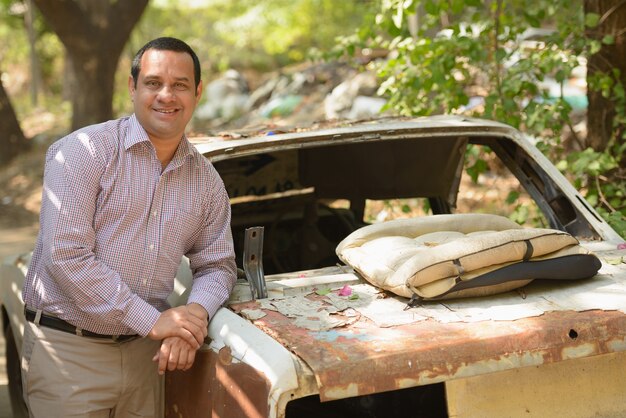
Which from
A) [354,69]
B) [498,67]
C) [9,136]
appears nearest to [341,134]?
[498,67]

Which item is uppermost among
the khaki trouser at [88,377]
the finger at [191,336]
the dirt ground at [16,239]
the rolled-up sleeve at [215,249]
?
the rolled-up sleeve at [215,249]

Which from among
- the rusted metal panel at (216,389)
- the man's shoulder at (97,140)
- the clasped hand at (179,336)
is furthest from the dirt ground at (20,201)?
the clasped hand at (179,336)

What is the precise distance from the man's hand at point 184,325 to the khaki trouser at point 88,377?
0.26 m

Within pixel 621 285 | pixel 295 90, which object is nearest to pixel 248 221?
pixel 621 285

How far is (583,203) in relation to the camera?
11.4 ft

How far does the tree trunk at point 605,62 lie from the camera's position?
5.29m

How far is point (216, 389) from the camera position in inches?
94.9

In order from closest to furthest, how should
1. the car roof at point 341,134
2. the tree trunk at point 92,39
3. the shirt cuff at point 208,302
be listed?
the shirt cuff at point 208,302 < the car roof at point 341,134 < the tree trunk at point 92,39

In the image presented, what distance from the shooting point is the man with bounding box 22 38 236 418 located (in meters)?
2.59

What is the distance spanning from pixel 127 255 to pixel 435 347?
105 cm

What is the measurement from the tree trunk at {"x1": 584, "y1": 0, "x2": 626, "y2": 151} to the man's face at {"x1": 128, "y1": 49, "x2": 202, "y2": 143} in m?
3.35

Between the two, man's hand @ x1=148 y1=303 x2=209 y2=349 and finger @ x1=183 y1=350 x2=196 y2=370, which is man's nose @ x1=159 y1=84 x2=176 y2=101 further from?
finger @ x1=183 y1=350 x2=196 y2=370

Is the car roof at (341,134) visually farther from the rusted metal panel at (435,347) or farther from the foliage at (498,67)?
the foliage at (498,67)

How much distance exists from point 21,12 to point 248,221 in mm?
19650
